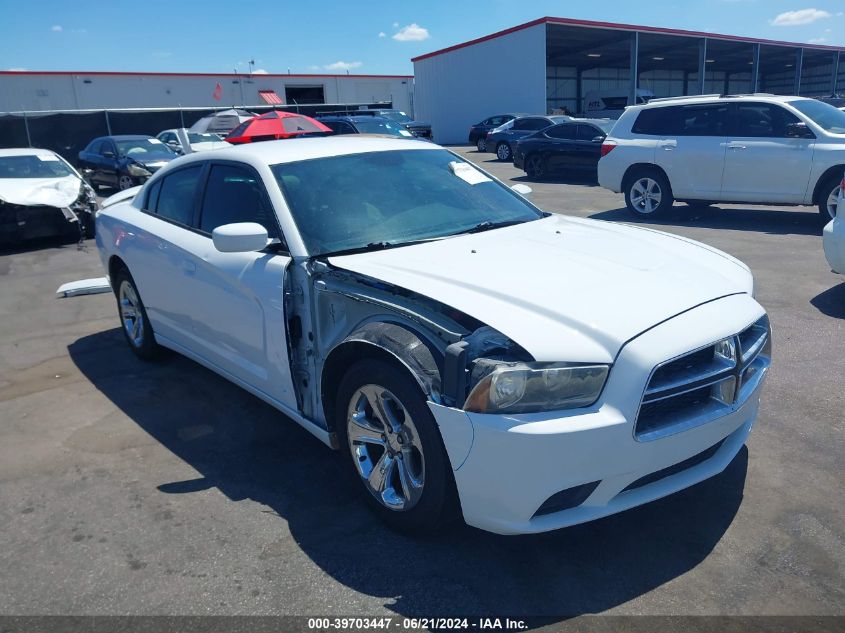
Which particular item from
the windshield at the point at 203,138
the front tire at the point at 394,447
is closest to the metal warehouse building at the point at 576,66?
the windshield at the point at 203,138

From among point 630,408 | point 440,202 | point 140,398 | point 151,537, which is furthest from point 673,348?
point 140,398

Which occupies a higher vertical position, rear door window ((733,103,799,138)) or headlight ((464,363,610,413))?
rear door window ((733,103,799,138))

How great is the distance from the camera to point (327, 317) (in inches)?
131

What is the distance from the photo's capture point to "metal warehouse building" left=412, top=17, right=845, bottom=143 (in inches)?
1280

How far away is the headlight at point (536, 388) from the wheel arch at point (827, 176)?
28.5 feet

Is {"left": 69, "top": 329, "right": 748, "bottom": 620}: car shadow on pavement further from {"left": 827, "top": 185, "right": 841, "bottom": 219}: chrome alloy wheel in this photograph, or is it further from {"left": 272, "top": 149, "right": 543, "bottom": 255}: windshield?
{"left": 827, "top": 185, "right": 841, "bottom": 219}: chrome alloy wheel

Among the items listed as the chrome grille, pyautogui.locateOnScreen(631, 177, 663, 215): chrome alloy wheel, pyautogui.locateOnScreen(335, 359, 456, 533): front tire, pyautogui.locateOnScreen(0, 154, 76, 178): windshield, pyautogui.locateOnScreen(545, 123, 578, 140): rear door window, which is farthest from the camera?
pyautogui.locateOnScreen(545, 123, 578, 140): rear door window

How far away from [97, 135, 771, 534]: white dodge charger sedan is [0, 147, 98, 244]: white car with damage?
776 centimetres

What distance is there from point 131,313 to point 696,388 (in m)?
4.45

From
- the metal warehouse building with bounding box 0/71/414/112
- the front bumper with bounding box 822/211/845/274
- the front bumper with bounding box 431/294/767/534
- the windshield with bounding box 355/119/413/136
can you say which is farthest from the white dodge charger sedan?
the metal warehouse building with bounding box 0/71/414/112

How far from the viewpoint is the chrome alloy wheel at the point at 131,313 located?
5.39m

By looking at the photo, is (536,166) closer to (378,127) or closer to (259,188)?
(378,127)

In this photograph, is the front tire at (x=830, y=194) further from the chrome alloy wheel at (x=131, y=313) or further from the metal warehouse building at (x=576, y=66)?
the metal warehouse building at (x=576, y=66)

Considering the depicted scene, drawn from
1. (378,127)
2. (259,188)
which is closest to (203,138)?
(378,127)
